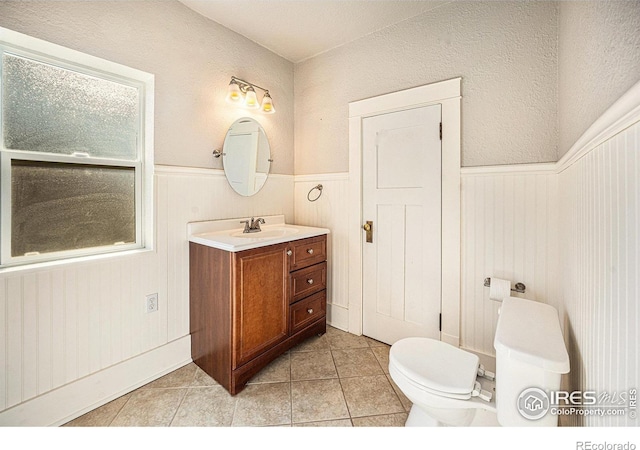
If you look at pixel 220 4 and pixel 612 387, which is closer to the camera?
pixel 612 387

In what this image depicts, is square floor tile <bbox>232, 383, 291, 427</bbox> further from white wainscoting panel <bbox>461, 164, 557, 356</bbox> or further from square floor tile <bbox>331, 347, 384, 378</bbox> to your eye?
white wainscoting panel <bbox>461, 164, 557, 356</bbox>

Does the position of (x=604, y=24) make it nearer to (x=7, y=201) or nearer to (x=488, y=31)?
(x=488, y=31)

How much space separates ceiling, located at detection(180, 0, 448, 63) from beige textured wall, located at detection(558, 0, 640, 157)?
960 mm

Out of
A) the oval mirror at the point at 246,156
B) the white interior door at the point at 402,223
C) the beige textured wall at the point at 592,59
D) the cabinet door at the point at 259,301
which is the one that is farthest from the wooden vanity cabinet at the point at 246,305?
the beige textured wall at the point at 592,59

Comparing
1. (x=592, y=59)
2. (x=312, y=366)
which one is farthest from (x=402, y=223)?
(x=592, y=59)

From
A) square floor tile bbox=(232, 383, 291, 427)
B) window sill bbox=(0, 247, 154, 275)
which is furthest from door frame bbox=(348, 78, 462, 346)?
window sill bbox=(0, 247, 154, 275)

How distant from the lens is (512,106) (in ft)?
5.36

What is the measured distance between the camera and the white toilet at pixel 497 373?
0.90m

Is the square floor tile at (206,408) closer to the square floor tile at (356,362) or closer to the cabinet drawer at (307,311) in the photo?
the cabinet drawer at (307,311)

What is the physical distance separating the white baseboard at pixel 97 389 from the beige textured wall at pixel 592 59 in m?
2.42

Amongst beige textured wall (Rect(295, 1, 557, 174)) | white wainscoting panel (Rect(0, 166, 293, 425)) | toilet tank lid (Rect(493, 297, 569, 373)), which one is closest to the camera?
toilet tank lid (Rect(493, 297, 569, 373))

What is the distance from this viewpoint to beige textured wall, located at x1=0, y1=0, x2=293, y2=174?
1395 mm

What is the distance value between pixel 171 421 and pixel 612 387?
1774 mm
